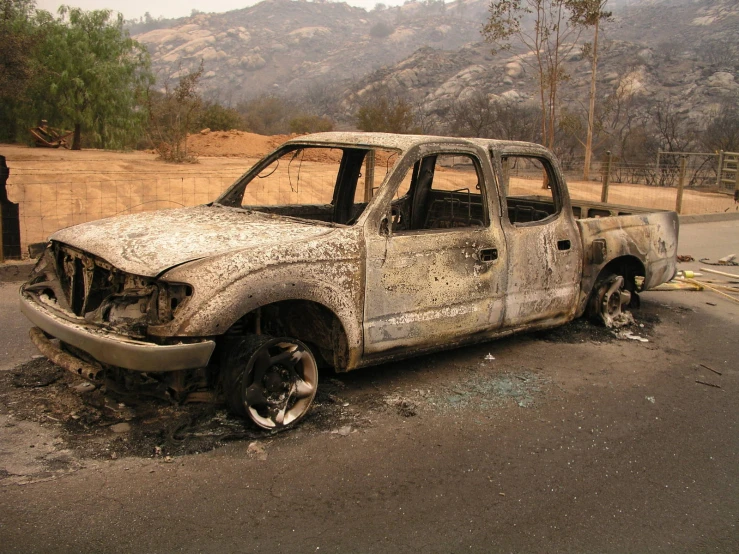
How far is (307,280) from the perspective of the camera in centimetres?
437

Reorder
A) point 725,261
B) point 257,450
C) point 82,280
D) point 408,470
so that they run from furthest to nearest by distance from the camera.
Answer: point 725,261
point 82,280
point 257,450
point 408,470

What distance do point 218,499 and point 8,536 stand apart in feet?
3.01

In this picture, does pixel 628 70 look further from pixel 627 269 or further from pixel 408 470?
pixel 408 470

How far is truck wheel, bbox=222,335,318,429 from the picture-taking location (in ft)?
13.8

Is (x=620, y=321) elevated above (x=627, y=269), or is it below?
below

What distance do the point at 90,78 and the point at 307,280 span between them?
24.5 m

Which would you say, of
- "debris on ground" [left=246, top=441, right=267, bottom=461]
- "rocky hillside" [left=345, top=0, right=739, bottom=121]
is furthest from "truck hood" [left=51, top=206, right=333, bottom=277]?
"rocky hillside" [left=345, top=0, right=739, bottom=121]

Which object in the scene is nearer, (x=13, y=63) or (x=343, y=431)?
(x=343, y=431)

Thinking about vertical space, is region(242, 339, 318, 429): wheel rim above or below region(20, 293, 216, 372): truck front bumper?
below

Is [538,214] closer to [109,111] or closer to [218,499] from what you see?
[218,499]

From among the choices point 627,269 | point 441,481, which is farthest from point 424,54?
point 441,481

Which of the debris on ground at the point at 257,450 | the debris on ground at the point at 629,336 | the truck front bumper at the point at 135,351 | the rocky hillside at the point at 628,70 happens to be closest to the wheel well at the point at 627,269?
the debris on ground at the point at 629,336

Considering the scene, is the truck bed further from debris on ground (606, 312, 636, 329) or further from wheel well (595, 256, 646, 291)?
debris on ground (606, 312, 636, 329)

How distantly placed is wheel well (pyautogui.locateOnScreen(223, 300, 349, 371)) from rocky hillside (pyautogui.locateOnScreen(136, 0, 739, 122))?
23445 millimetres
